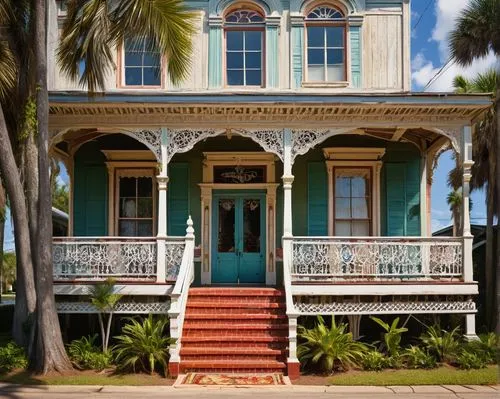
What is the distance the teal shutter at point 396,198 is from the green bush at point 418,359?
3.73 m

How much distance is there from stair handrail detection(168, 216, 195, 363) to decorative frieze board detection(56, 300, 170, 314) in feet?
1.98

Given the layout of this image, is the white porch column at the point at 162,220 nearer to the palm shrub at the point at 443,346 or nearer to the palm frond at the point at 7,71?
the palm frond at the point at 7,71

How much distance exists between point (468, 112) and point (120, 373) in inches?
334

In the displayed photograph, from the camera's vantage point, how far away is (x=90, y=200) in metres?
14.6

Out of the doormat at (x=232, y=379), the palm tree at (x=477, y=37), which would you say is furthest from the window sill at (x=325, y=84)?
the doormat at (x=232, y=379)

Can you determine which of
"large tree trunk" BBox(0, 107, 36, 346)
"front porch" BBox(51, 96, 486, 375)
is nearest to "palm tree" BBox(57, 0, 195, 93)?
"front porch" BBox(51, 96, 486, 375)

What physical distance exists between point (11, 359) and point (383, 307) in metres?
7.06

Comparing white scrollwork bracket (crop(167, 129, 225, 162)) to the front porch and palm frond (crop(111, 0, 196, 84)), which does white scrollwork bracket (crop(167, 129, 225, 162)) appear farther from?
palm frond (crop(111, 0, 196, 84))

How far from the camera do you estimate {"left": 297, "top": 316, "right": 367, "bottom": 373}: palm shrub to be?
414 inches

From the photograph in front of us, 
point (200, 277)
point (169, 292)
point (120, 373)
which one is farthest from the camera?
point (200, 277)

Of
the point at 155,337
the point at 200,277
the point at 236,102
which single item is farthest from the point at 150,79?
the point at 155,337

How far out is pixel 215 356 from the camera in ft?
35.3

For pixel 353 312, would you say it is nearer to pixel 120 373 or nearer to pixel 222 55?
pixel 120 373

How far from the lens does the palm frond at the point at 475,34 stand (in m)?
14.0
